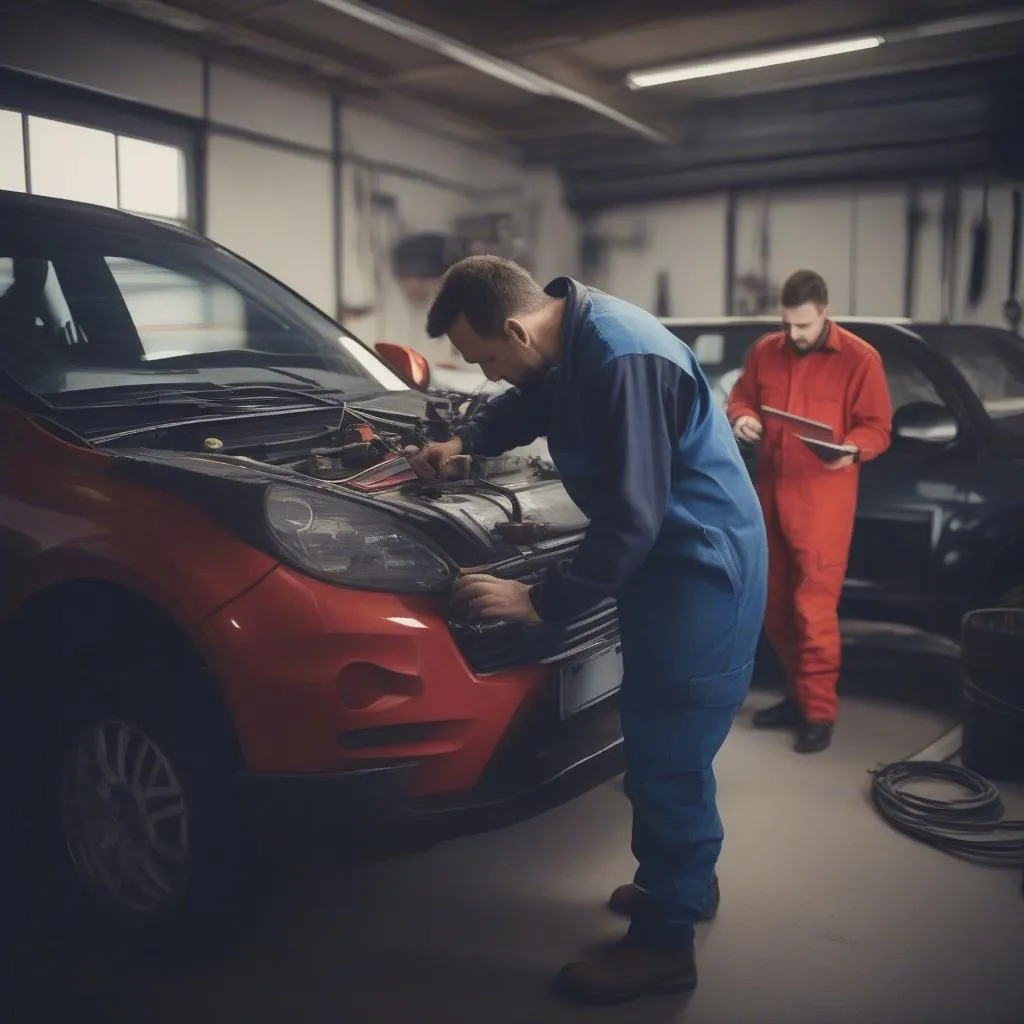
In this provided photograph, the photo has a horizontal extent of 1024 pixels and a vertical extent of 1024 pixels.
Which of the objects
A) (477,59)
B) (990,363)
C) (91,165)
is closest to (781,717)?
(990,363)

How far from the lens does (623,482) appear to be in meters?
1.71

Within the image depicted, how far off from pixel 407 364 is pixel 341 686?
5.34 feet

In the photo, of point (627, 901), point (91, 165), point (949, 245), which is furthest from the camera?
point (949, 245)

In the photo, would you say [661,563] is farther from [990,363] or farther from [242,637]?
[990,363]

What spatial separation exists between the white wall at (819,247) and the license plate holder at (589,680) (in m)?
8.04

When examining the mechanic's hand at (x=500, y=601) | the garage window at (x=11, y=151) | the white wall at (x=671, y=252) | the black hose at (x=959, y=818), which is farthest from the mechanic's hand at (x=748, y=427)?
the white wall at (x=671, y=252)

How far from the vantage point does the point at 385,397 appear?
9.48 feet

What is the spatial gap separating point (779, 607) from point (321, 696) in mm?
2074

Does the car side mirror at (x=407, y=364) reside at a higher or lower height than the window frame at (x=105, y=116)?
lower

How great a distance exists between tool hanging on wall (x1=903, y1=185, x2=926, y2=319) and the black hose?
24.2 ft

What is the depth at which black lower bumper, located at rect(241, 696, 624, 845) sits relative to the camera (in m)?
1.79

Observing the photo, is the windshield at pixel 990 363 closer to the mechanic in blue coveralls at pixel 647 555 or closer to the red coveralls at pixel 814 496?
the red coveralls at pixel 814 496

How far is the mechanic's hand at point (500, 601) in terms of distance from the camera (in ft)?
5.97

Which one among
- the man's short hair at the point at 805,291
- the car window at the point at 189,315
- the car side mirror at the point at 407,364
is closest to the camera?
the car window at the point at 189,315
